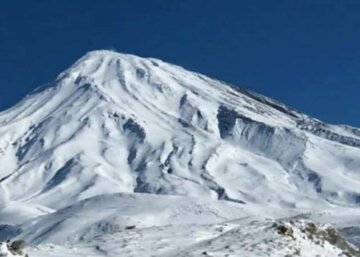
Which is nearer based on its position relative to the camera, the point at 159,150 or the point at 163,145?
the point at 159,150

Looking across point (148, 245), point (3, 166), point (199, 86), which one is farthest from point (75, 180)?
point (148, 245)

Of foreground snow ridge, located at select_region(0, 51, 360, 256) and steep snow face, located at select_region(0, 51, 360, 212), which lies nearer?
foreground snow ridge, located at select_region(0, 51, 360, 256)

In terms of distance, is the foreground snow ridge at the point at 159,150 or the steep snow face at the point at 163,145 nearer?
the foreground snow ridge at the point at 159,150

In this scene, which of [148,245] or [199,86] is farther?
[199,86]

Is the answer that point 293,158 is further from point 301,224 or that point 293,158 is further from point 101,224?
point 301,224
